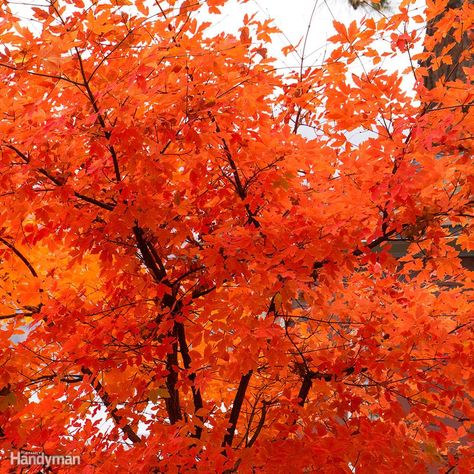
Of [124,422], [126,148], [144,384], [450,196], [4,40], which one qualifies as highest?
[4,40]

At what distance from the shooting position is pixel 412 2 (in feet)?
12.3

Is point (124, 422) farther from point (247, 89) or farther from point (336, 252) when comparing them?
point (247, 89)

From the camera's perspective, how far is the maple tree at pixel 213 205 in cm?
288

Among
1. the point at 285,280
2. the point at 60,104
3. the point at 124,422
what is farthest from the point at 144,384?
the point at 60,104

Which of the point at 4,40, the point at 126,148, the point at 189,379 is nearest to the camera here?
the point at 4,40

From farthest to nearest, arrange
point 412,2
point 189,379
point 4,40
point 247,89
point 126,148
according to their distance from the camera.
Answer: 1. point 189,379
2. point 412,2
3. point 247,89
4. point 126,148
5. point 4,40

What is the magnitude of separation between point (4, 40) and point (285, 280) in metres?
1.97

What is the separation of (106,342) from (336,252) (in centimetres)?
175

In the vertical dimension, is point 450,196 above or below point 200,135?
below

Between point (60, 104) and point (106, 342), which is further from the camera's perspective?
point (106, 342)

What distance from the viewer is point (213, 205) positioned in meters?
3.65

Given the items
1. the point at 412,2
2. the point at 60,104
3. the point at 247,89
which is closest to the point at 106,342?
the point at 60,104

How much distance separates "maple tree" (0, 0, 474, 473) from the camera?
288 centimetres

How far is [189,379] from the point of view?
3.99 m
